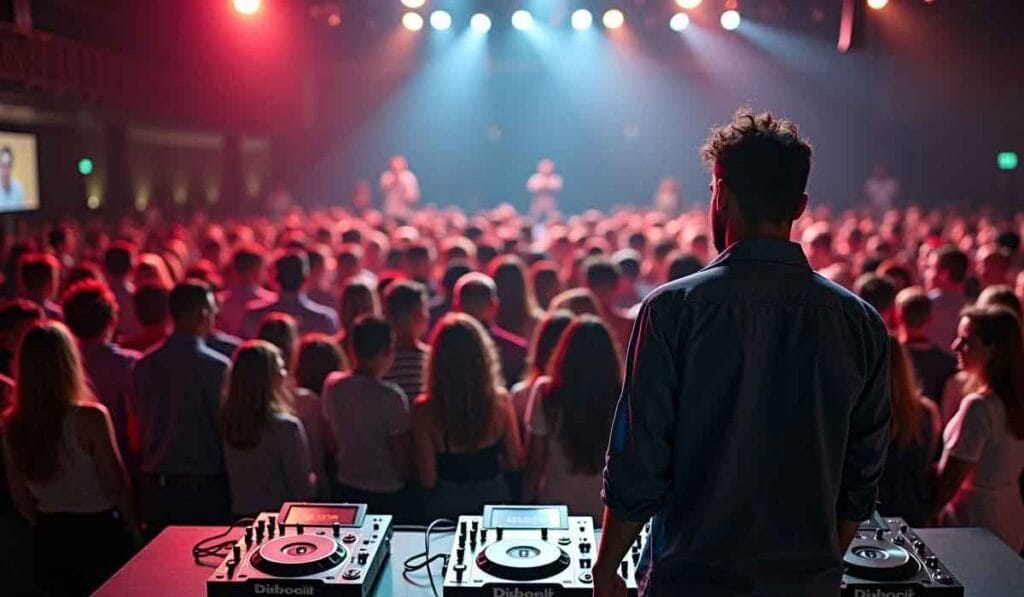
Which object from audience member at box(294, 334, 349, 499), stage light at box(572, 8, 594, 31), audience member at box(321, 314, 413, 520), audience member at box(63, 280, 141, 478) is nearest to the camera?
audience member at box(321, 314, 413, 520)

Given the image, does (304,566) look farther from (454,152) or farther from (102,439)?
(454,152)

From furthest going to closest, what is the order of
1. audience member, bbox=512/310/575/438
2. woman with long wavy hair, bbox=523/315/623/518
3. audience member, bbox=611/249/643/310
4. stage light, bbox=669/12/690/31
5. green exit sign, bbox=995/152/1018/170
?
1. green exit sign, bbox=995/152/1018/170
2. stage light, bbox=669/12/690/31
3. audience member, bbox=611/249/643/310
4. audience member, bbox=512/310/575/438
5. woman with long wavy hair, bbox=523/315/623/518

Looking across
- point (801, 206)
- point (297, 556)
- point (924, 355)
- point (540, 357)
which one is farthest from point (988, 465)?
point (297, 556)

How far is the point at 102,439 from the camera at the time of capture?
343 cm

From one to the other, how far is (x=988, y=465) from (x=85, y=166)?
12.4 metres

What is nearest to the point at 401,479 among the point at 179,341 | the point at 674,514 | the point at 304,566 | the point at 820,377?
the point at 179,341

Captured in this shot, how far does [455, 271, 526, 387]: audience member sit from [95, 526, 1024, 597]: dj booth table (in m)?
Answer: 2.43

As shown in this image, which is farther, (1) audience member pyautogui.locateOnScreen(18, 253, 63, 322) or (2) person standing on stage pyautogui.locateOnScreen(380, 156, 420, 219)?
(2) person standing on stage pyautogui.locateOnScreen(380, 156, 420, 219)

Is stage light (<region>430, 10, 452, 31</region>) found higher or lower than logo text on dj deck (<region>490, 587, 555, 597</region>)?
higher

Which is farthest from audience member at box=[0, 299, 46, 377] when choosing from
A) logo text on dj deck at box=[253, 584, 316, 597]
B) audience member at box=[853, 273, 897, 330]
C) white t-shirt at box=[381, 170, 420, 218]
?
white t-shirt at box=[381, 170, 420, 218]

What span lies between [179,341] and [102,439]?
0.65 metres

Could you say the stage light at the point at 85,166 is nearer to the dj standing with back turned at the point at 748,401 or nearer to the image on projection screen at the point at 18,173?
the image on projection screen at the point at 18,173

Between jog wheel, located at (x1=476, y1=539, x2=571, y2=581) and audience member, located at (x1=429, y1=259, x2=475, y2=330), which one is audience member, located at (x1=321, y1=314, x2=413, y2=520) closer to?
jog wheel, located at (x1=476, y1=539, x2=571, y2=581)

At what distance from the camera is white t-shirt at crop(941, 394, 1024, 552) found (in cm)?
344
